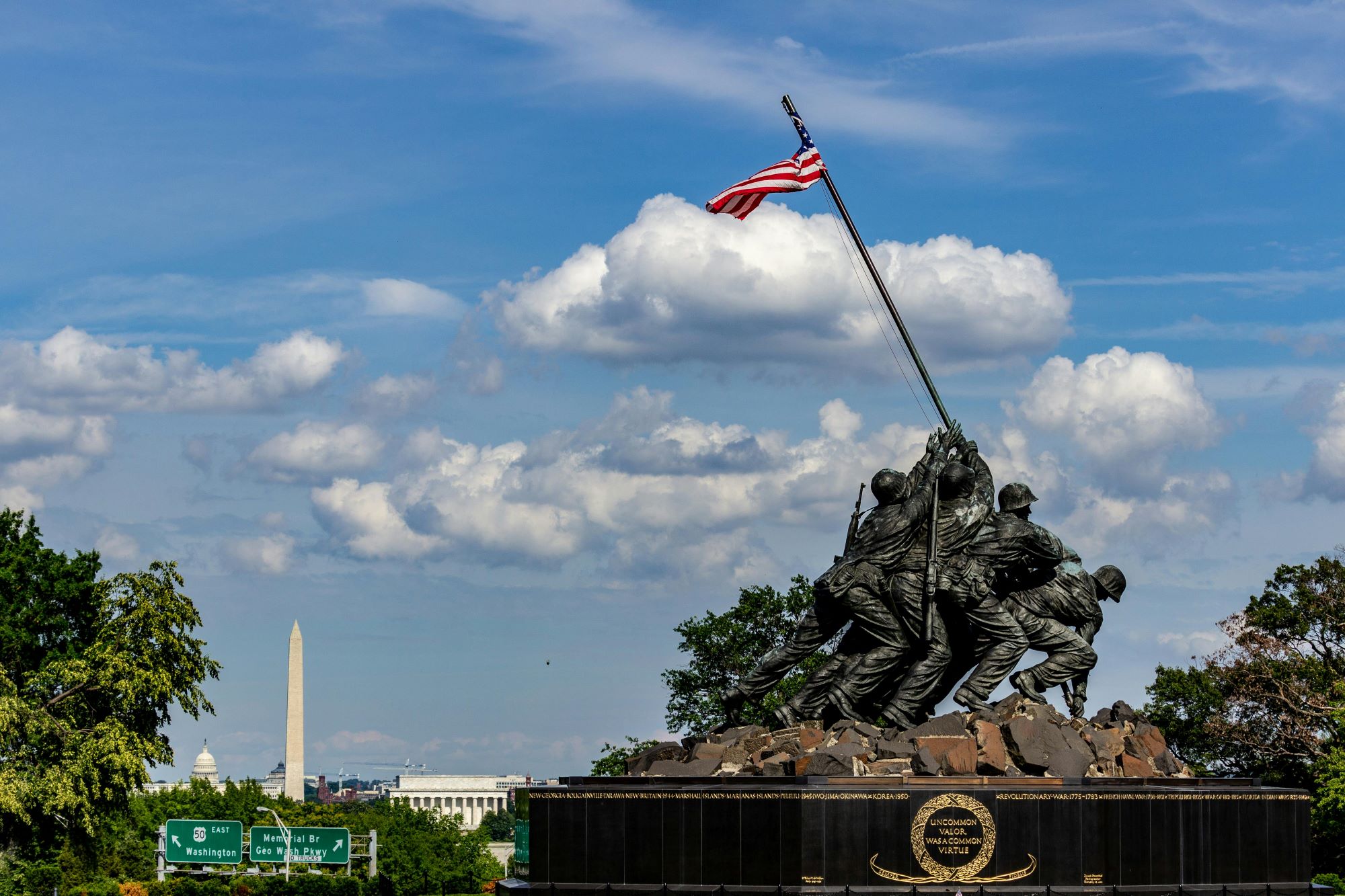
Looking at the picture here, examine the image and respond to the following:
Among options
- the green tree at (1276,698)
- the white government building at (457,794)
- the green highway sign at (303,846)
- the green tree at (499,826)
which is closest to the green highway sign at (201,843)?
the green highway sign at (303,846)

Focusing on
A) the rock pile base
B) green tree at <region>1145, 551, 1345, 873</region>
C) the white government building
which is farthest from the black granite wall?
the white government building

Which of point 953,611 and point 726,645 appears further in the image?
point 726,645

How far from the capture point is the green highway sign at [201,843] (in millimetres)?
44312

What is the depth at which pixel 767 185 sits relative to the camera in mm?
25250

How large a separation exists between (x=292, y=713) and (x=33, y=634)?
41.7 meters

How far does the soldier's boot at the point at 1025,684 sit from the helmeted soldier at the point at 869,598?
152 centimetres

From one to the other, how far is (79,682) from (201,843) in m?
5.40

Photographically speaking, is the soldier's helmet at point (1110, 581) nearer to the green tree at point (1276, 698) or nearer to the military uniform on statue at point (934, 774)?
the military uniform on statue at point (934, 774)

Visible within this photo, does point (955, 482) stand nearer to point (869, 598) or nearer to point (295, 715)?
point (869, 598)

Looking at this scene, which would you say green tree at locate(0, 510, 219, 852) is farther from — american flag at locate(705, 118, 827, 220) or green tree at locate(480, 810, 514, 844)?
green tree at locate(480, 810, 514, 844)

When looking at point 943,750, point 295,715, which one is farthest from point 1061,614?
point 295,715

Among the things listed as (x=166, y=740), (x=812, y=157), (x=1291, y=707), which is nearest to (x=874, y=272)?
(x=812, y=157)

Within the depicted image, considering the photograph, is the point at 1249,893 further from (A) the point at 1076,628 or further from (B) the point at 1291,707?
(B) the point at 1291,707

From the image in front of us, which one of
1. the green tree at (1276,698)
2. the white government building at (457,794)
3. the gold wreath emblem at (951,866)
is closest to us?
the gold wreath emblem at (951,866)
